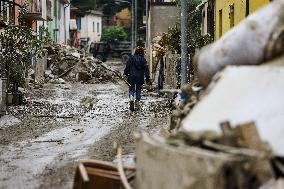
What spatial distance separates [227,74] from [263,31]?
0.67 meters

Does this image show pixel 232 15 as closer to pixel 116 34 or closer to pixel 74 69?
pixel 74 69

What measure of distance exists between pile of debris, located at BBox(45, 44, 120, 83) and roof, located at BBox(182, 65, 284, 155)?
87.0 ft

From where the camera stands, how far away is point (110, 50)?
55.9 metres

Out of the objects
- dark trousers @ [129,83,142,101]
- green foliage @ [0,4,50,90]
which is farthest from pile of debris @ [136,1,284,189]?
green foliage @ [0,4,50,90]

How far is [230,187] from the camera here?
501 centimetres

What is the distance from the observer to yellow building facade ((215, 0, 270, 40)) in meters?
14.9

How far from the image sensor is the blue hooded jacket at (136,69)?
18.3 m

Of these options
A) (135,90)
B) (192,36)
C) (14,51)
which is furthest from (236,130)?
(192,36)

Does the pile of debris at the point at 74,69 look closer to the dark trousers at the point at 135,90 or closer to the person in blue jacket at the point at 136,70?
the dark trousers at the point at 135,90

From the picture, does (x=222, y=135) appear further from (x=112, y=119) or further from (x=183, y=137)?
(x=112, y=119)

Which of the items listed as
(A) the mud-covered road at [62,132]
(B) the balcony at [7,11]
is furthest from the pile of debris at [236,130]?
(B) the balcony at [7,11]

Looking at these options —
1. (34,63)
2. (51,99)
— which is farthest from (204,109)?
(34,63)

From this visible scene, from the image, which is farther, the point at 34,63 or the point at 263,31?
the point at 34,63

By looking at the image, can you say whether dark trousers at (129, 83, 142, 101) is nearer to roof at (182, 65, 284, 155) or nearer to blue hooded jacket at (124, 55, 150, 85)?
blue hooded jacket at (124, 55, 150, 85)
